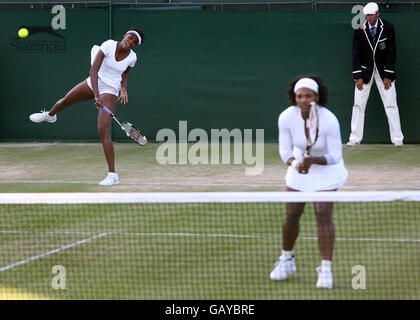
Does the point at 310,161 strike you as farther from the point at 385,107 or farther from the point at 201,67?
the point at 201,67

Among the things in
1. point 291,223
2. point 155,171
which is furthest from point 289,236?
point 155,171

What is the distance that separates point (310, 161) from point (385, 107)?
302 inches

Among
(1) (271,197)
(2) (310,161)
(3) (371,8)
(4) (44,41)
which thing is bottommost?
(1) (271,197)

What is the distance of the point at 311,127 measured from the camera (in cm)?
496

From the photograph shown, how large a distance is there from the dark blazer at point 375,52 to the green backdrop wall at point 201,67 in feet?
2.13

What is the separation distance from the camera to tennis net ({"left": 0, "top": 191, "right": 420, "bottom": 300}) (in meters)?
4.81

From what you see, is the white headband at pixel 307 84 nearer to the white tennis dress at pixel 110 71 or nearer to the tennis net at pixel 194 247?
the tennis net at pixel 194 247

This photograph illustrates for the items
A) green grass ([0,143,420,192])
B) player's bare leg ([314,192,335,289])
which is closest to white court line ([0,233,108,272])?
player's bare leg ([314,192,335,289])

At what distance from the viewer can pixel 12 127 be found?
13.6m

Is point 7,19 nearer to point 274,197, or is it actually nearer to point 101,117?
point 101,117

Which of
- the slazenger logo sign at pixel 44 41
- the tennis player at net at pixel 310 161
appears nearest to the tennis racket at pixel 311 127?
the tennis player at net at pixel 310 161

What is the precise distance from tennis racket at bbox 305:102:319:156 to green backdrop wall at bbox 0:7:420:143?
797 cm

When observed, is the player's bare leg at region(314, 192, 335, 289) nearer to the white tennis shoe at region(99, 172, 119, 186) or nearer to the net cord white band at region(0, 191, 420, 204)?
the net cord white band at region(0, 191, 420, 204)

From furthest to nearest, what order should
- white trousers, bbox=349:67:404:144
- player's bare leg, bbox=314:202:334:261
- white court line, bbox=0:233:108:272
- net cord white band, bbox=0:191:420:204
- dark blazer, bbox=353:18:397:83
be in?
1. white trousers, bbox=349:67:404:144
2. dark blazer, bbox=353:18:397:83
3. white court line, bbox=0:233:108:272
4. player's bare leg, bbox=314:202:334:261
5. net cord white band, bbox=0:191:420:204
